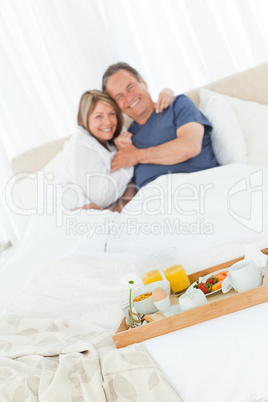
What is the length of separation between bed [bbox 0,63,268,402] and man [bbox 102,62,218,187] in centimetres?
14

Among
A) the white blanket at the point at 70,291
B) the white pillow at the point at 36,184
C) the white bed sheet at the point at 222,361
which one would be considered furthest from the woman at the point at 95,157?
the white bed sheet at the point at 222,361

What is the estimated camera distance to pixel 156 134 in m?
2.36

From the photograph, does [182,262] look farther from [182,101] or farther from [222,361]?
[182,101]

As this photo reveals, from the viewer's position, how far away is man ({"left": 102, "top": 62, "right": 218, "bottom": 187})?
2189 millimetres

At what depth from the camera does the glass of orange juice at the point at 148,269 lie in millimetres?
1293

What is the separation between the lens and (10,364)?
1.00 metres

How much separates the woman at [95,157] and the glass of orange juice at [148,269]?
2.72ft

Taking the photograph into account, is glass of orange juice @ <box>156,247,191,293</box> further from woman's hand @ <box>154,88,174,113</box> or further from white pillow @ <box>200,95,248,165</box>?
woman's hand @ <box>154,88,174,113</box>

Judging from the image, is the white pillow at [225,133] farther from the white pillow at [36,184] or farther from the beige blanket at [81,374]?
the beige blanket at [81,374]

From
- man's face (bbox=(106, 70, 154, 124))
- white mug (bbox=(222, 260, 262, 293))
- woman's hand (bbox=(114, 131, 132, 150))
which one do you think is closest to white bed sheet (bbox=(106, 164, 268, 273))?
white mug (bbox=(222, 260, 262, 293))

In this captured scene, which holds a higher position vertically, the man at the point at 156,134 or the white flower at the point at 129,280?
the man at the point at 156,134

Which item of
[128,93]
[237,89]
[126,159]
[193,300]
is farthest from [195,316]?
[237,89]

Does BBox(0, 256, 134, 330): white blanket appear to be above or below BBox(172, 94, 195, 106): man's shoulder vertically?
below

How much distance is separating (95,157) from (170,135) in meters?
0.40
